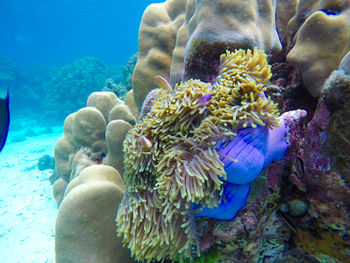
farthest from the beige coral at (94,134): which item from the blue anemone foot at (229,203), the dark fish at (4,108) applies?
the blue anemone foot at (229,203)

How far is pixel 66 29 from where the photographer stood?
185ft

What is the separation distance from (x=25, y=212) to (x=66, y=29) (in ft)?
210

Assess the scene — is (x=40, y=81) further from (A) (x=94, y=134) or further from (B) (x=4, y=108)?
(B) (x=4, y=108)

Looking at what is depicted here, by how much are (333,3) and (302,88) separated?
2.56 ft

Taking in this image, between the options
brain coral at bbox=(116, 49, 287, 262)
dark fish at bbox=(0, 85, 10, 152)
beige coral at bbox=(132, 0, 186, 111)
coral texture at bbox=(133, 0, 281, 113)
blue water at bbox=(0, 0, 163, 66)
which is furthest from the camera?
blue water at bbox=(0, 0, 163, 66)

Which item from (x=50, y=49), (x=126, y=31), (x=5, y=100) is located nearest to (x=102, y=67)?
(x=5, y=100)

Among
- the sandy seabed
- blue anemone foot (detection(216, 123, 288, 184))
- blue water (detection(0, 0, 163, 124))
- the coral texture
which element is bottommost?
the sandy seabed

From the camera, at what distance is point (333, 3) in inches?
73.4

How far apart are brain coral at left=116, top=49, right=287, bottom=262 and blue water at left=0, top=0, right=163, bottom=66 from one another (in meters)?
49.6

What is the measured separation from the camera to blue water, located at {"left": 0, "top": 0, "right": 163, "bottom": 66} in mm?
43844

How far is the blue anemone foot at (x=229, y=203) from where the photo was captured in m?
1.56

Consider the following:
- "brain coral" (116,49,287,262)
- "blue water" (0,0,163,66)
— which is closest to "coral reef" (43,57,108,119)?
"brain coral" (116,49,287,262)

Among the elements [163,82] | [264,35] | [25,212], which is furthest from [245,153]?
[25,212]

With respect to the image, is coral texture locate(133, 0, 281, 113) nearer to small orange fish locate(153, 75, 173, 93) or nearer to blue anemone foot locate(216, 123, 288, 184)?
small orange fish locate(153, 75, 173, 93)
